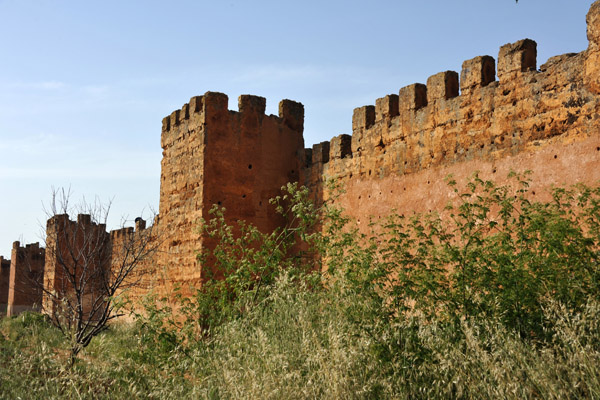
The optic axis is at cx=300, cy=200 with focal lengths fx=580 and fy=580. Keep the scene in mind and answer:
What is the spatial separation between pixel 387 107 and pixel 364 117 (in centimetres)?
Result: 54

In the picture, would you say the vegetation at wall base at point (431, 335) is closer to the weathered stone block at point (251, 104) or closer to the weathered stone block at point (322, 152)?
the weathered stone block at point (322, 152)

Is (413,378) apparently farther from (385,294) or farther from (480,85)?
(480,85)

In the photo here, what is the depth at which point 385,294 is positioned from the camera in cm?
567

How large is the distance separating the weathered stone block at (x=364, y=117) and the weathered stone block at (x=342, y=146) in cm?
32

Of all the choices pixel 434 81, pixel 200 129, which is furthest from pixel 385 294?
pixel 200 129

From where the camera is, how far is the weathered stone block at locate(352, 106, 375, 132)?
9461mm

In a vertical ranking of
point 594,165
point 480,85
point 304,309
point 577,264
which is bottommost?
point 304,309

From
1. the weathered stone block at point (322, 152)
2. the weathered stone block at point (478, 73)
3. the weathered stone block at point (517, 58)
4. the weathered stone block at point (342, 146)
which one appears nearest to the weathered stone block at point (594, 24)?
the weathered stone block at point (517, 58)

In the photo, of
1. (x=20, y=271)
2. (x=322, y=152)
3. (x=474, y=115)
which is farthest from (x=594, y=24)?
(x=20, y=271)

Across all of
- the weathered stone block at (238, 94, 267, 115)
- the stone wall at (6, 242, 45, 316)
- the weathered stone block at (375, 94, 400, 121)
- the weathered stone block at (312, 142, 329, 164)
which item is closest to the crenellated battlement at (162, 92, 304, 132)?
the weathered stone block at (238, 94, 267, 115)

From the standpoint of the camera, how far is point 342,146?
988 cm

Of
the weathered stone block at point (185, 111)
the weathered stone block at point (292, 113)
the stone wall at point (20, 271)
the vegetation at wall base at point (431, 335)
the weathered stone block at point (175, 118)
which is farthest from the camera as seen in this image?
the stone wall at point (20, 271)

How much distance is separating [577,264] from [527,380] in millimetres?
1444

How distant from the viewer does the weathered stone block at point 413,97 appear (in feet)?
28.2
